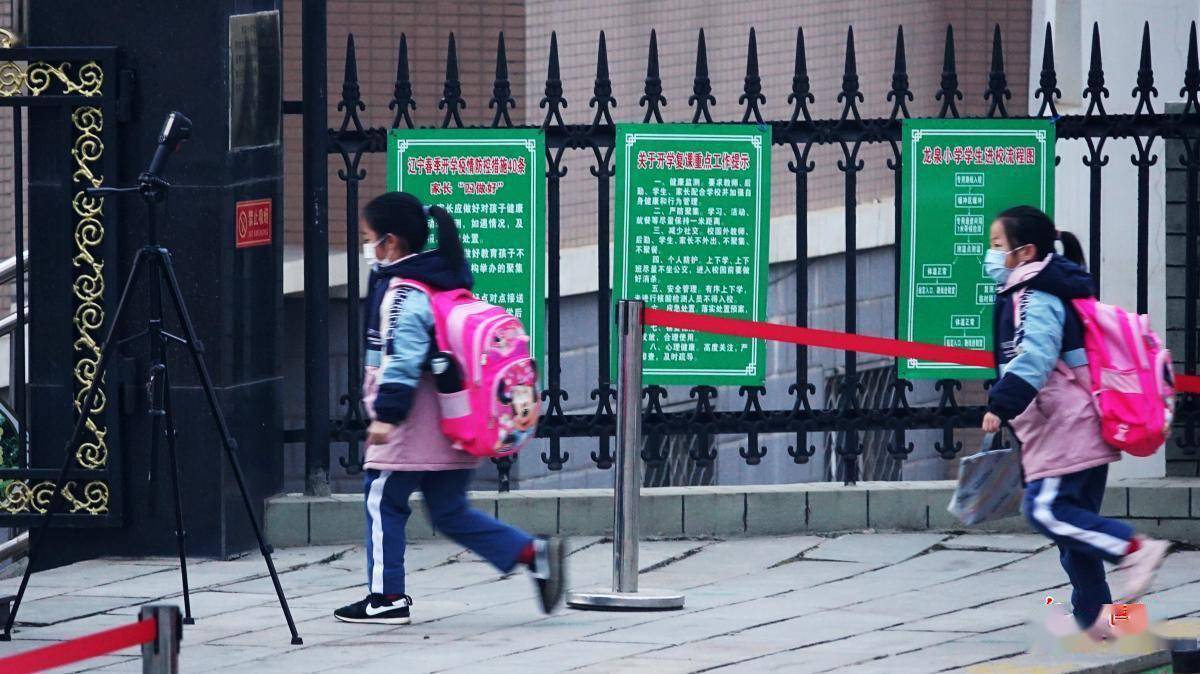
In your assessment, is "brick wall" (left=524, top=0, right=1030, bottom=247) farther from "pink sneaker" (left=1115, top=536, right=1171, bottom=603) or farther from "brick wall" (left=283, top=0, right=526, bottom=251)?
"pink sneaker" (left=1115, top=536, right=1171, bottom=603)

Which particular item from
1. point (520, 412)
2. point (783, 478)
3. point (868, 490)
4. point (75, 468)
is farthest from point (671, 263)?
point (783, 478)

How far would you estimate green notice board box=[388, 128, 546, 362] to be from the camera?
9711 mm

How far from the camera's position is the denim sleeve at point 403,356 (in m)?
7.73

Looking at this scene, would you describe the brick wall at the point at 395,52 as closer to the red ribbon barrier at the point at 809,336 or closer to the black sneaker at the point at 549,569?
the red ribbon barrier at the point at 809,336

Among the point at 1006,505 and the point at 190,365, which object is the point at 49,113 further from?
the point at 1006,505

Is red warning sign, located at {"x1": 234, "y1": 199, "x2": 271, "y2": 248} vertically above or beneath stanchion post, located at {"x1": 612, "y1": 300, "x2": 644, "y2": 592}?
above

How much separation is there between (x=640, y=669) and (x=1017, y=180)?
3539 mm

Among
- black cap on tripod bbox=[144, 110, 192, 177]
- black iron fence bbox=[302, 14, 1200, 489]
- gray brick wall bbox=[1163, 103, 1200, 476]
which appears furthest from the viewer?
gray brick wall bbox=[1163, 103, 1200, 476]

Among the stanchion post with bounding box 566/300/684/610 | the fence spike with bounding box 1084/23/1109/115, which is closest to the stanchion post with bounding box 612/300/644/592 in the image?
the stanchion post with bounding box 566/300/684/610

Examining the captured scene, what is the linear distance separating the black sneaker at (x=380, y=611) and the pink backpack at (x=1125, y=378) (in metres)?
2.54

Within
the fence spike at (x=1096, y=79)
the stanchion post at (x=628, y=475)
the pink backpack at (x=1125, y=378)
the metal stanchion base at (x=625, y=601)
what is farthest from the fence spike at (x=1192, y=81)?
the metal stanchion base at (x=625, y=601)

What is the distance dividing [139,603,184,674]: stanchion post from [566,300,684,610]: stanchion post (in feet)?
11.1

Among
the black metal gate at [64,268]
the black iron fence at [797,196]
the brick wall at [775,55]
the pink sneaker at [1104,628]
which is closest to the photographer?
the pink sneaker at [1104,628]

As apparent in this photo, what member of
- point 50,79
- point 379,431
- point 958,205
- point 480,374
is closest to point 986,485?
point 480,374
